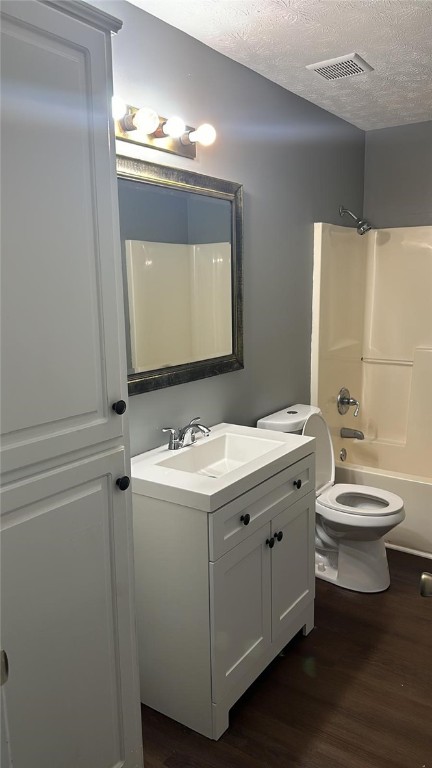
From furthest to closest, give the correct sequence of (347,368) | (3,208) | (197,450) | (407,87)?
(347,368)
(407,87)
(197,450)
(3,208)

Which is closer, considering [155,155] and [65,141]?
[65,141]

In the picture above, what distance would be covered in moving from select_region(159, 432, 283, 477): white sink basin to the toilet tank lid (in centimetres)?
35

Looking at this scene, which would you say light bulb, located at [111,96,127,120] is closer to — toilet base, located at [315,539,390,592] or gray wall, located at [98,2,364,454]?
gray wall, located at [98,2,364,454]

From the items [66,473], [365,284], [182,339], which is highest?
[365,284]

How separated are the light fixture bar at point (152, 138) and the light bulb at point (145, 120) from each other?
0.06 ft

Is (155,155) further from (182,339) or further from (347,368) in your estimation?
(347,368)

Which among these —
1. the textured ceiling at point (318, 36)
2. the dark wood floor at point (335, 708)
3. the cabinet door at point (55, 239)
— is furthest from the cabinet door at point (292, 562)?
the textured ceiling at point (318, 36)

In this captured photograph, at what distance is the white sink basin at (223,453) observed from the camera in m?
2.17

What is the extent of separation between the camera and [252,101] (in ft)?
8.25

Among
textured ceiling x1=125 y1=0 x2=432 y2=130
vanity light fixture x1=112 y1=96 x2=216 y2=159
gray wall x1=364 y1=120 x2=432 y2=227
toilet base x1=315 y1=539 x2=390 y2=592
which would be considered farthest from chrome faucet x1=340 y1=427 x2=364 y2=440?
vanity light fixture x1=112 y1=96 x2=216 y2=159

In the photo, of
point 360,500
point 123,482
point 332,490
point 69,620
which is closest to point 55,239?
point 123,482

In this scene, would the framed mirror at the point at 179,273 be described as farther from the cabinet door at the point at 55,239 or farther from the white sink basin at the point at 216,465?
the cabinet door at the point at 55,239

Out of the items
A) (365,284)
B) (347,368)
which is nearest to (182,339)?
(347,368)

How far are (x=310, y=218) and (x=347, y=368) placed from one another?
3.38ft
